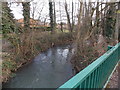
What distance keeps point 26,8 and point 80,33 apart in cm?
354

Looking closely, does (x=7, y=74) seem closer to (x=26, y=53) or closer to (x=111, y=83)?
(x=26, y=53)

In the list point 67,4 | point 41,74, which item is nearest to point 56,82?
point 41,74

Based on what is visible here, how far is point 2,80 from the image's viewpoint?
13.2 ft

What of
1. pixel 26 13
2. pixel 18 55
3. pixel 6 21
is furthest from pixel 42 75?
pixel 26 13

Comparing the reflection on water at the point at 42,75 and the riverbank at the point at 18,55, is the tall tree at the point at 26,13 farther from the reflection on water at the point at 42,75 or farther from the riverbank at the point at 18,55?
the reflection on water at the point at 42,75

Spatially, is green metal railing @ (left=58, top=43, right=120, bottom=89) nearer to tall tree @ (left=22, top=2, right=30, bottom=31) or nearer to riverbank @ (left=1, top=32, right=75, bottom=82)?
riverbank @ (left=1, top=32, right=75, bottom=82)

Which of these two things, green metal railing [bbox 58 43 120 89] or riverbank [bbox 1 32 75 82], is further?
riverbank [bbox 1 32 75 82]

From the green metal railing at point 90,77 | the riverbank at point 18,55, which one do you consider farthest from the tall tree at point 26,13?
the green metal railing at point 90,77

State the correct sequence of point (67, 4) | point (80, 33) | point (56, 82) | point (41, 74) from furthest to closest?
point (67, 4)
point (80, 33)
point (41, 74)
point (56, 82)

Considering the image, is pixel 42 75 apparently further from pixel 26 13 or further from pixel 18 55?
pixel 26 13

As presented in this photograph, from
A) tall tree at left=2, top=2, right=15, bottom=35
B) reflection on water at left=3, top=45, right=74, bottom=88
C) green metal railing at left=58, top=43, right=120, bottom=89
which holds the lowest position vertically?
reflection on water at left=3, top=45, right=74, bottom=88

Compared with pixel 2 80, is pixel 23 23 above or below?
above

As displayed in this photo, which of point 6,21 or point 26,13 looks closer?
point 6,21

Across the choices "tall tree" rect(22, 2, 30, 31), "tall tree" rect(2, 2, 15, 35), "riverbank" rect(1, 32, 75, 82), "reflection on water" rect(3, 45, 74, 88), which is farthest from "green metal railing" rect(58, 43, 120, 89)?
"tall tree" rect(22, 2, 30, 31)
